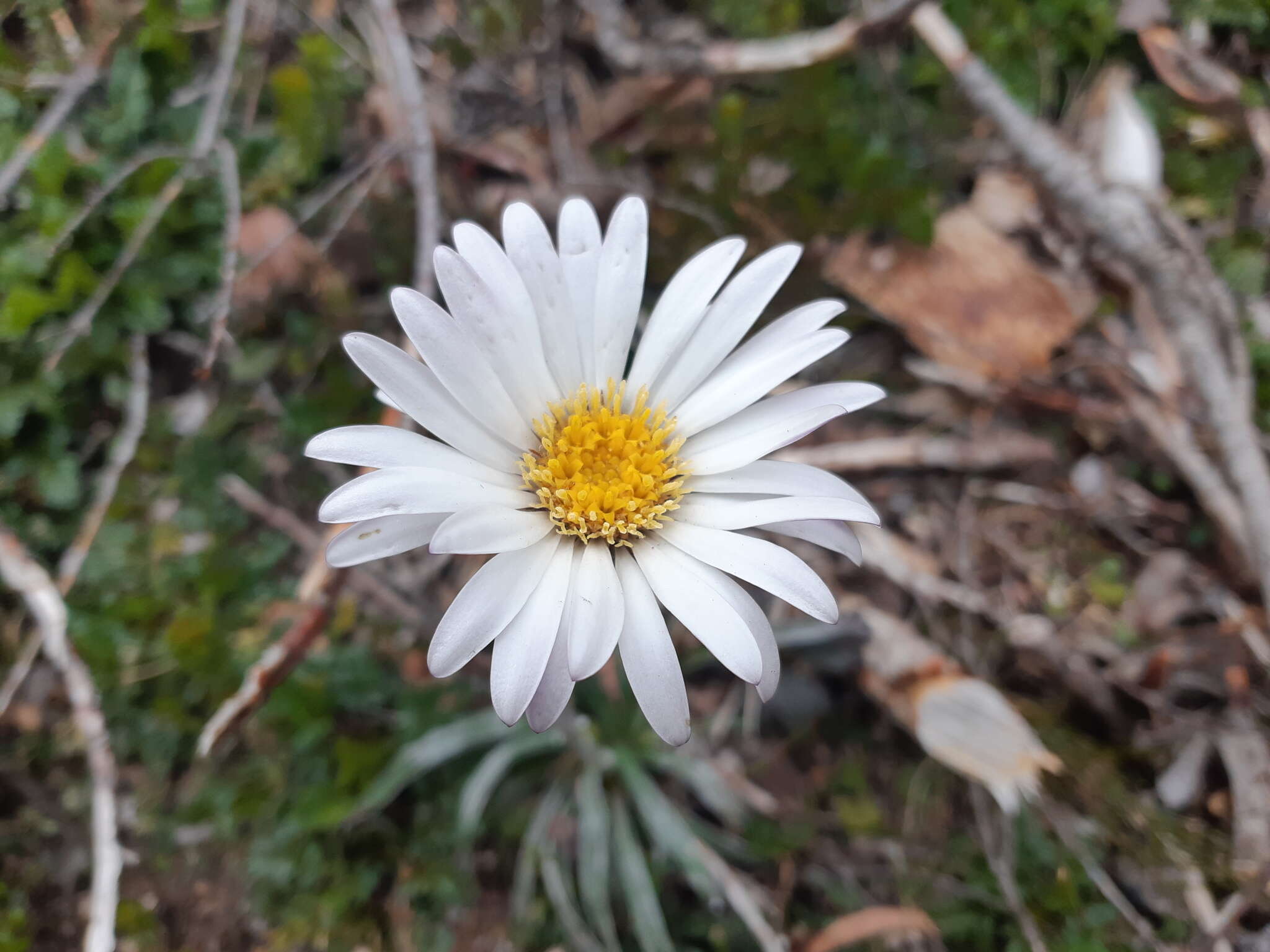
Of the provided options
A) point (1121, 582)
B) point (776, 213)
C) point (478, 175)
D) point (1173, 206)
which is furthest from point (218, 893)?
point (1173, 206)

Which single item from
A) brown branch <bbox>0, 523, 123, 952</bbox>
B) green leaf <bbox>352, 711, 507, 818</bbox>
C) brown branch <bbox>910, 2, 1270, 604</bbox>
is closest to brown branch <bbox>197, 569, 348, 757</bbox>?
brown branch <bbox>0, 523, 123, 952</bbox>

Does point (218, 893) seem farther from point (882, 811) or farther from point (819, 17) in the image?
point (819, 17)

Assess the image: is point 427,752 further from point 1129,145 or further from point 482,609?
point 1129,145

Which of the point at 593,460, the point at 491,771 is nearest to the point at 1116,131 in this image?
the point at 593,460

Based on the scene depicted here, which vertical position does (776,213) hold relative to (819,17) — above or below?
below

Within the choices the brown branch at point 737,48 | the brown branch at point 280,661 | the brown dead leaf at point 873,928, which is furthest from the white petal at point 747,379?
the brown branch at point 737,48

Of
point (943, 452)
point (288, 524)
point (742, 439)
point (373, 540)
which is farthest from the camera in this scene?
point (943, 452)

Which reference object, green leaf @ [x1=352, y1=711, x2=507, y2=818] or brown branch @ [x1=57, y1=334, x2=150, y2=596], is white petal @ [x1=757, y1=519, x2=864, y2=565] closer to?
green leaf @ [x1=352, y1=711, x2=507, y2=818]
